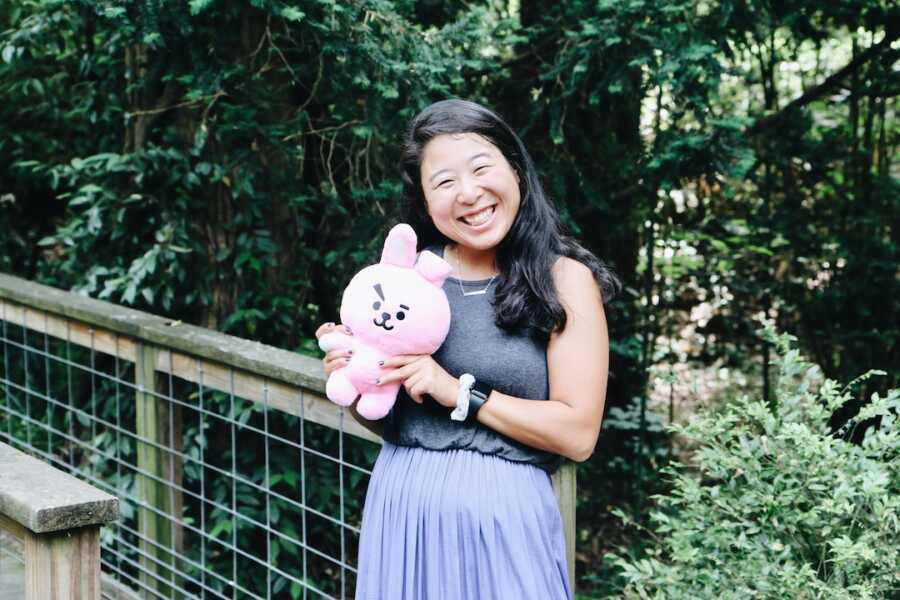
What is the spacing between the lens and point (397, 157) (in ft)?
12.6

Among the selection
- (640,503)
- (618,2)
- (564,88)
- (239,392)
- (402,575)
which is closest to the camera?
(402,575)

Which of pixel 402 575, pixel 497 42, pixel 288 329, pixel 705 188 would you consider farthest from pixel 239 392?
pixel 705 188

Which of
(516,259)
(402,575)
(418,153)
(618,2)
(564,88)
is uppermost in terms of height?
(618,2)

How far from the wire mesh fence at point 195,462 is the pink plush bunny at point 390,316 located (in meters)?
0.50

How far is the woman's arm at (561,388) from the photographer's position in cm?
191

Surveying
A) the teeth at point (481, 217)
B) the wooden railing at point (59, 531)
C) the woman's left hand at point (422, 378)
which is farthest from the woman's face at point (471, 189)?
the wooden railing at point (59, 531)

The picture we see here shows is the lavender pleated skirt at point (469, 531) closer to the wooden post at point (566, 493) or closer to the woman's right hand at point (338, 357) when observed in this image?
the wooden post at point (566, 493)

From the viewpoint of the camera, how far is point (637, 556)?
16.4 feet

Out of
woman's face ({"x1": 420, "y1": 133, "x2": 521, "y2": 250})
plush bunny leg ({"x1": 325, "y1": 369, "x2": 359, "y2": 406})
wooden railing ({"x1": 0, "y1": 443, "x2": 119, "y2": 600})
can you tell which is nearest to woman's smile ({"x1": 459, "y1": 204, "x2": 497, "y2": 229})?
woman's face ({"x1": 420, "y1": 133, "x2": 521, "y2": 250})

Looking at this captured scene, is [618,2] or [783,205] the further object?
[783,205]

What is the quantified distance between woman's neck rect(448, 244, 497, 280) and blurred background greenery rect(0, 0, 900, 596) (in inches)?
18.1

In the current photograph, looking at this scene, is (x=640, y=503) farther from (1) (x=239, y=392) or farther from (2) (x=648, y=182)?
(1) (x=239, y=392)

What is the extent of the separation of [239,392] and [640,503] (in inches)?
122

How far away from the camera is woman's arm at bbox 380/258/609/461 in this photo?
1909 mm
